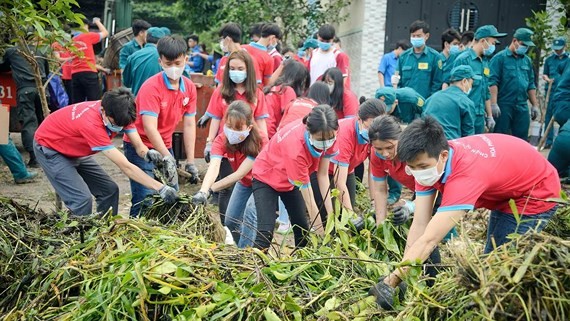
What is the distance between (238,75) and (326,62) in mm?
3195

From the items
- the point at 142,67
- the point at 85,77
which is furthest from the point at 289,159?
the point at 85,77

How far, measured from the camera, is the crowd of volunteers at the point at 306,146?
3.58 meters

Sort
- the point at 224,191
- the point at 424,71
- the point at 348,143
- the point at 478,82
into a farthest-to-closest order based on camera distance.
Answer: the point at 424,71, the point at 478,82, the point at 224,191, the point at 348,143

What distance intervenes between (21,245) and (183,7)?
1778cm

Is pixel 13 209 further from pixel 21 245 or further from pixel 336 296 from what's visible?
pixel 336 296

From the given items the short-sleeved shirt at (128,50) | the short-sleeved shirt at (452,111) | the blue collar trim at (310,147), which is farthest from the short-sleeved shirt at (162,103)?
the short-sleeved shirt at (128,50)

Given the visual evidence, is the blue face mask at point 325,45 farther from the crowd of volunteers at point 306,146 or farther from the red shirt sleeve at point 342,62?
the crowd of volunteers at point 306,146

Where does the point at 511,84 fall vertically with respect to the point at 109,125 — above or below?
below

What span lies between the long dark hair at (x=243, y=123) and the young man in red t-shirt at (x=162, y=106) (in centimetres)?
58

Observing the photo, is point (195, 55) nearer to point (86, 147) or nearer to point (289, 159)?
point (86, 147)

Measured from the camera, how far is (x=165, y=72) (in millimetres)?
5902

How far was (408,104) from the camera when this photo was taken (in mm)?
7137

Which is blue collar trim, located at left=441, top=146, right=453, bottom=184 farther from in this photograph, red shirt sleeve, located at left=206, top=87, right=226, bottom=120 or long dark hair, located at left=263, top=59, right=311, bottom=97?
long dark hair, located at left=263, top=59, right=311, bottom=97

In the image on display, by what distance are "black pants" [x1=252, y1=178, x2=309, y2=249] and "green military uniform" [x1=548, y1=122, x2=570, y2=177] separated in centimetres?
404
